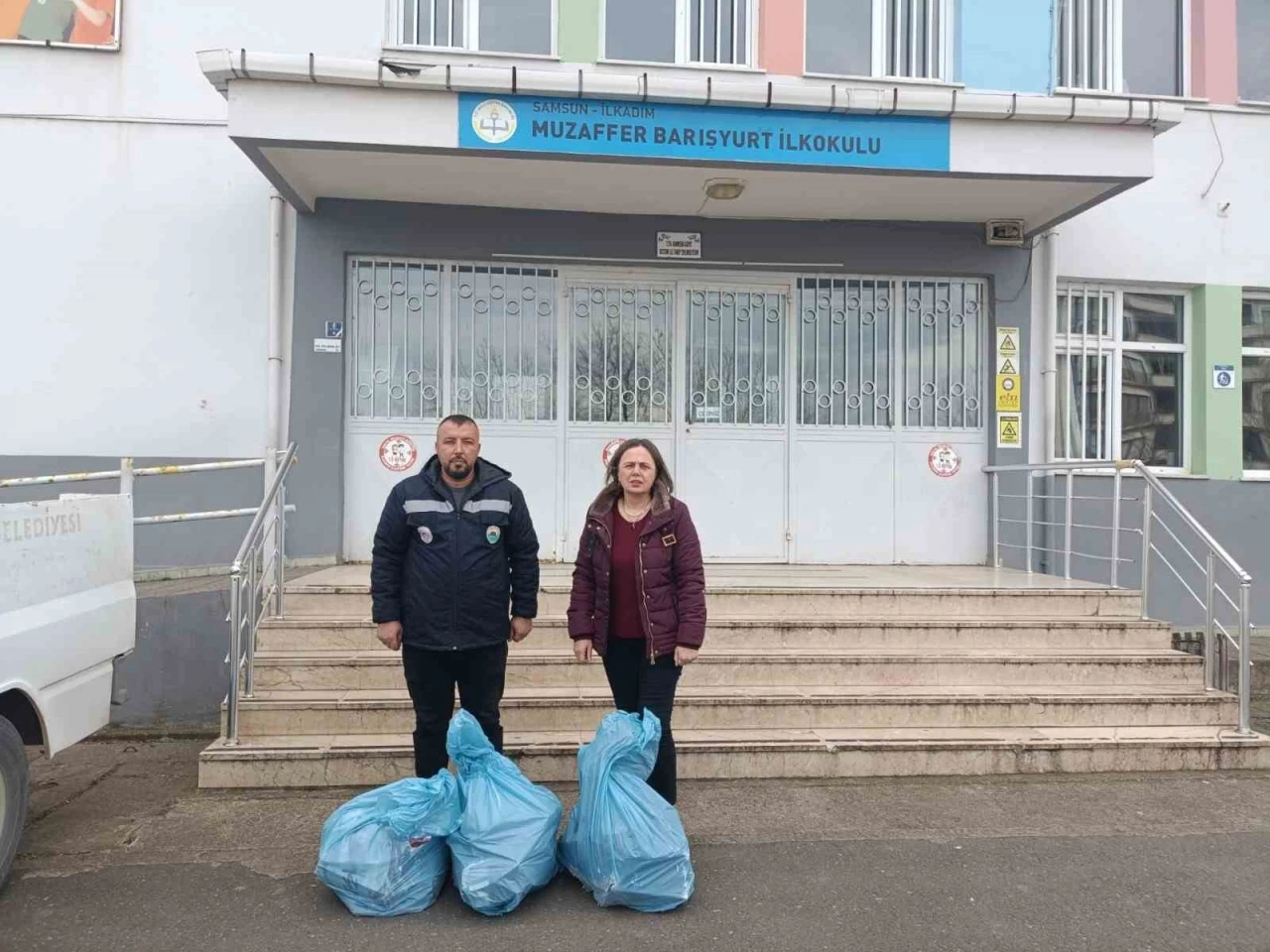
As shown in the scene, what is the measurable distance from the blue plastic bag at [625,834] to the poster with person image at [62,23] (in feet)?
21.7

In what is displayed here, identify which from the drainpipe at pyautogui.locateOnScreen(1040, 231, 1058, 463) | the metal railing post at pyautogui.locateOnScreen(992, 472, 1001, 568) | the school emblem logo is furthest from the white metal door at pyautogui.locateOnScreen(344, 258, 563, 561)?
the drainpipe at pyautogui.locateOnScreen(1040, 231, 1058, 463)

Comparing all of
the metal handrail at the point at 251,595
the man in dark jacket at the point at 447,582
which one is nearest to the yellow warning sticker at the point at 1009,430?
the man in dark jacket at the point at 447,582

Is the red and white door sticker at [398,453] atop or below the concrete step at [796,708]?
atop

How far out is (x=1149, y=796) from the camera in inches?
189

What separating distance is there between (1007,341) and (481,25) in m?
4.81

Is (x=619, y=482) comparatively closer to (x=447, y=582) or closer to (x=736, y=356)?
(x=447, y=582)

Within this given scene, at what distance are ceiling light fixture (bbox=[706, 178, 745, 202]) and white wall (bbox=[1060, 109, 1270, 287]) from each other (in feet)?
9.85

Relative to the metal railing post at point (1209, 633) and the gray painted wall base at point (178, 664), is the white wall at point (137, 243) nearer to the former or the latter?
the gray painted wall base at point (178, 664)

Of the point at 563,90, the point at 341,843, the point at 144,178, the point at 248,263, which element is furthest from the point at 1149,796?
the point at 144,178

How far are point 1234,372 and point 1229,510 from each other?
118cm

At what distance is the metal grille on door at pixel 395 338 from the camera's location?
724 centimetres

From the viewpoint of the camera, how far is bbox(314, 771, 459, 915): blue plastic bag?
3404mm

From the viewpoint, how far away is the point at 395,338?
287 inches

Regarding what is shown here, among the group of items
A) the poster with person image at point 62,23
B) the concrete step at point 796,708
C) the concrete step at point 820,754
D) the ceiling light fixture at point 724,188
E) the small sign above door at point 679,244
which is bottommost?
the concrete step at point 820,754
